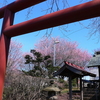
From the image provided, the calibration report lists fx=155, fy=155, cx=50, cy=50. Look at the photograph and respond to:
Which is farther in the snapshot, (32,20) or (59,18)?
(32,20)

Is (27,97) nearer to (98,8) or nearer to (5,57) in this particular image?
(5,57)

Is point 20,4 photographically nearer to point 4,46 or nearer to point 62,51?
point 4,46

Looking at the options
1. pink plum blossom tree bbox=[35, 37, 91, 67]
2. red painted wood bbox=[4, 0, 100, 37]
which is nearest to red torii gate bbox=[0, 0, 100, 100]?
red painted wood bbox=[4, 0, 100, 37]

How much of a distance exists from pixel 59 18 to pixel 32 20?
1.92ft

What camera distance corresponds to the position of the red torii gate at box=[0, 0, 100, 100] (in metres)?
2.36

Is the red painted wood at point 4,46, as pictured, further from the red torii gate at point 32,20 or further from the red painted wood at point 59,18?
A: the red painted wood at point 59,18

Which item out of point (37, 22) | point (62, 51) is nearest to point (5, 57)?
point (37, 22)

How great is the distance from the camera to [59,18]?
2613 mm

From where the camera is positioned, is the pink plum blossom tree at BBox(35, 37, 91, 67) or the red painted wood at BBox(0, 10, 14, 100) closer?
the red painted wood at BBox(0, 10, 14, 100)

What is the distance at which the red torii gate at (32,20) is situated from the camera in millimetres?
2360

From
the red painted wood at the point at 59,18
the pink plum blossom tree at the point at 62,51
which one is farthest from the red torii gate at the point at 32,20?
the pink plum blossom tree at the point at 62,51

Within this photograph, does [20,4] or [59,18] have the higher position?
[20,4]

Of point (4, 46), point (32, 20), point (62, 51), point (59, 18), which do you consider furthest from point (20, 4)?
point (62, 51)

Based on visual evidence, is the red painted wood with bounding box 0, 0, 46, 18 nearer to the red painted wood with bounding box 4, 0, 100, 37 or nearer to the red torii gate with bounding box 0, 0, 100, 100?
the red torii gate with bounding box 0, 0, 100, 100
